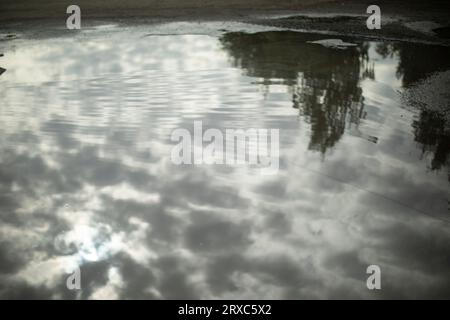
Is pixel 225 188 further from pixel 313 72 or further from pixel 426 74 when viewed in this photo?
pixel 426 74

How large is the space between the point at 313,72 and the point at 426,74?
232 centimetres

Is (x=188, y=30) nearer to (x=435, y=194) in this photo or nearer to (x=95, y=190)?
(x=95, y=190)

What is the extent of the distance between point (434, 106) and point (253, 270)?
196 inches

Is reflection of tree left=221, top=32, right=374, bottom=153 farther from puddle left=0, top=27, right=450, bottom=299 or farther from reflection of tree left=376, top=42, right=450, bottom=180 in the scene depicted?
reflection of tree left=376, top=42, right=450, bottom=180

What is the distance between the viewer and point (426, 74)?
8.65 meters

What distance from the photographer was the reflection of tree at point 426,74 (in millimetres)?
6004

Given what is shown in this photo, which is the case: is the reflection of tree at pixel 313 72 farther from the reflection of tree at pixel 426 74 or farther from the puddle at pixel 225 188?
the reflection of tree at pixel 426 74

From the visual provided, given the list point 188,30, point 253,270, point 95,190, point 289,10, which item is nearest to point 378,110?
point 253,270

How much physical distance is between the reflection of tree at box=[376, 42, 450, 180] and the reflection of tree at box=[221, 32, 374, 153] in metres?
0.76

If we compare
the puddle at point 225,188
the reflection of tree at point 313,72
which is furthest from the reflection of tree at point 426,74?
the reflection of tree at point 313,72

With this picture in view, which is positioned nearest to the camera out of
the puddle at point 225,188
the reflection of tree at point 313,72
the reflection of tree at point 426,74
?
the puddle at point 225,188

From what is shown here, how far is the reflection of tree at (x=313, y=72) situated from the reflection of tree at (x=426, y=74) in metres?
0.76

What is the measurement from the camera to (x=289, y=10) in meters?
14.6

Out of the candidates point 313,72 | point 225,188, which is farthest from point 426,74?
point 225,188
